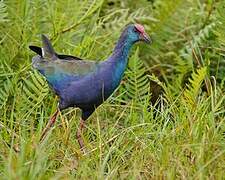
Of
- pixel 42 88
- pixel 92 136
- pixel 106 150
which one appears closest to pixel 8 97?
pixel 42 88

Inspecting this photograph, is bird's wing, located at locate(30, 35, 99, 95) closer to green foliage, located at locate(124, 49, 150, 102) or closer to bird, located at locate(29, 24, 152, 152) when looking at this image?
bird, located at locate(29, 24, 152, 152)

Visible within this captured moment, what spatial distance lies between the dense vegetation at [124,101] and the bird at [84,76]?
0.12 metres

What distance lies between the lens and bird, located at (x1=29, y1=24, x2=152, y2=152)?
4.30m

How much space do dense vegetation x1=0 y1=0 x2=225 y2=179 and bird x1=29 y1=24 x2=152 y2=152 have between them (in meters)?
0.12

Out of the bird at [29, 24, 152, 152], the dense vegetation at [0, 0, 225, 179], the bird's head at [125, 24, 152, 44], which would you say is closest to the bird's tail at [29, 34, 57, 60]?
the bird at [29, 24, 152, 152]

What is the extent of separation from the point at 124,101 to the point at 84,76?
0.78 m

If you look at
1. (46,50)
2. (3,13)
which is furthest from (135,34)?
(3,13)

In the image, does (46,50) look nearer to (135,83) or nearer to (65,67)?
(65,67)

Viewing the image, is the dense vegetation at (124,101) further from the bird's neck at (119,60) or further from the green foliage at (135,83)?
the bird's neck at (119,60)

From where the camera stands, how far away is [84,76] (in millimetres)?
4332

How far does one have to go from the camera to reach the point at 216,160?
3848mm

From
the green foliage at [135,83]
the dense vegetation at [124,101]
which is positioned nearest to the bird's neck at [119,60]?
the dense vegetation at [124,101]

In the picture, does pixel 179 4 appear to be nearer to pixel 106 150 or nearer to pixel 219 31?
pixel 219 31

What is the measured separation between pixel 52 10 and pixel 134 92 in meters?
0.76
